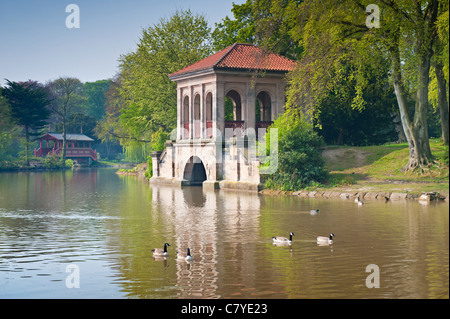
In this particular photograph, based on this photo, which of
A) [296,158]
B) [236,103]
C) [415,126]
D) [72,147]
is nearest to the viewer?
[415,126]

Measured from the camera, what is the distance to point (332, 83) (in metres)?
36.8

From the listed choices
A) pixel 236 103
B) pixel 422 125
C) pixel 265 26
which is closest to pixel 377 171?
pixel 422 125

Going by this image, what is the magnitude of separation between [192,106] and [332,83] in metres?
12.8

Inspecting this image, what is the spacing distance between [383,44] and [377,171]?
764 cm

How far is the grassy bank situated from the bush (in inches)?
44.6

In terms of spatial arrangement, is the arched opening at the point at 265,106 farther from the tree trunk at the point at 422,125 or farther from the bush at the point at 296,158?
the tree trunk at the point at 422,125

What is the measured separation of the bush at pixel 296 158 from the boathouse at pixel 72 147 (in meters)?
62.7

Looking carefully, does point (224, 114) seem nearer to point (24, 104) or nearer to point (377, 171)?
point (377, 171)

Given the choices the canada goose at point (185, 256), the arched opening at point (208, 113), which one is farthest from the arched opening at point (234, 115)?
the canada goose at point (185, 256)

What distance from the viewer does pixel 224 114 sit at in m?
43.8

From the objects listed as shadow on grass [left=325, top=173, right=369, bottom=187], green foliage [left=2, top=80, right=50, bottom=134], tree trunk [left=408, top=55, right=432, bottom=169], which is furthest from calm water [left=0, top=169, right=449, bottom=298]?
green foliage [left=2, top=80, right=50, bottom=134]

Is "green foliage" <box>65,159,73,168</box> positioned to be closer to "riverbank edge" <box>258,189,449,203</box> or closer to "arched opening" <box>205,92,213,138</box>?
"arched opening" <box>205,92,213,138</box>

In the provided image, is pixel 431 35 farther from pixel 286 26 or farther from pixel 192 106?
pixel 192 106

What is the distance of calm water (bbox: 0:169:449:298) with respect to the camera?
12859mm
